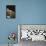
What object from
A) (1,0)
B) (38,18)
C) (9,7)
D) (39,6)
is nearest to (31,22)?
(38,18)

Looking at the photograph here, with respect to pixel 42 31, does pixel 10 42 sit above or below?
below

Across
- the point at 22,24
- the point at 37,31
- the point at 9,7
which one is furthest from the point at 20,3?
the point at 37,31

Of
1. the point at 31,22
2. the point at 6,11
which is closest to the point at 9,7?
the point at 6,11

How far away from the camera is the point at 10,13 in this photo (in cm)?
334

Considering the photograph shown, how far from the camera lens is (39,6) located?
3354mm

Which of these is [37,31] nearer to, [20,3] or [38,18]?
[38,18]

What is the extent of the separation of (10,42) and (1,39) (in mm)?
243

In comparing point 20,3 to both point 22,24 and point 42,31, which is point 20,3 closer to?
point 22,24

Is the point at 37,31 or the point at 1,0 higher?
the point at 1,0

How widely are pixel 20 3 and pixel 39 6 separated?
478 mm

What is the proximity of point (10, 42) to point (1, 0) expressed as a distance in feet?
3.47

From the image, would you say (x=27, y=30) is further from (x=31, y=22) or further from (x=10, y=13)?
(x=10, y=13)

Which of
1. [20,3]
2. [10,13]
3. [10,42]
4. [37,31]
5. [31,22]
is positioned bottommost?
[10,42]

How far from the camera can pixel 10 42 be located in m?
3.26
